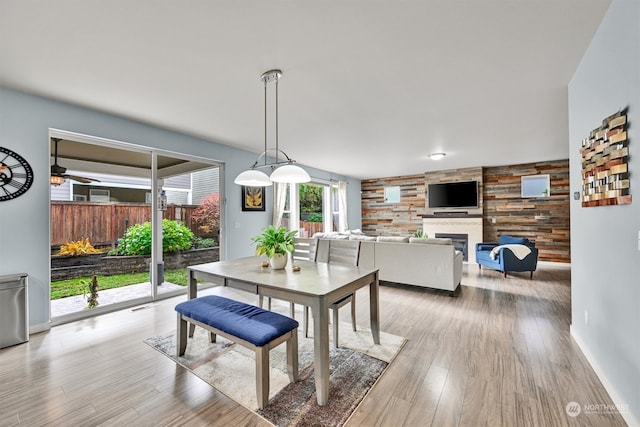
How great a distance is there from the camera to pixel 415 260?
4258 mm

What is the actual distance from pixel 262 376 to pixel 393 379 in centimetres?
97

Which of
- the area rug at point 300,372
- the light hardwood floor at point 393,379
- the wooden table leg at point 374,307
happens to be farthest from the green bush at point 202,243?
the wooden table leg at point 374,307

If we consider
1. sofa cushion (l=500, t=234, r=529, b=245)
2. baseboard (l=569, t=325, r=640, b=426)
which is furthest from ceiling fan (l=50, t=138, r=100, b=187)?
sofa cushion (l=500, t=234, r=529, b=245)

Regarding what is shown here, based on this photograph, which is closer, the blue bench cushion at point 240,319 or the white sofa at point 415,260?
the blue bench cushion at point 240,319

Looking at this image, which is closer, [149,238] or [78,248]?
[78,248]

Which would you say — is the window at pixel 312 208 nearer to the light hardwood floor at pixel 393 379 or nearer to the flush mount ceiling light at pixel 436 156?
the flush mount ceiling light at pixel 436 156

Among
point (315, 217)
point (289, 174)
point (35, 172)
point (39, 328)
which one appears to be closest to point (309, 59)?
point (289, 174)

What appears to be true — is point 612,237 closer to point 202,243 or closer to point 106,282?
point 202,243

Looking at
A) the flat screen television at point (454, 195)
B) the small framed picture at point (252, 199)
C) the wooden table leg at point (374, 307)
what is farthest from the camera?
the flat screen television at point (454, 195)

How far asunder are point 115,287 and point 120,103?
2.64 meters

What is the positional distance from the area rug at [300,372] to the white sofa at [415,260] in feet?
5.27

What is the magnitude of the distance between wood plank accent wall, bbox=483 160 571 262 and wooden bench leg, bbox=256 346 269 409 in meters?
7.02

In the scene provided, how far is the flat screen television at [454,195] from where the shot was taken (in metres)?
6.97

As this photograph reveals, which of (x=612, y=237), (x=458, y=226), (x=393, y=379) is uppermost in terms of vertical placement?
(x=612, y=237)
